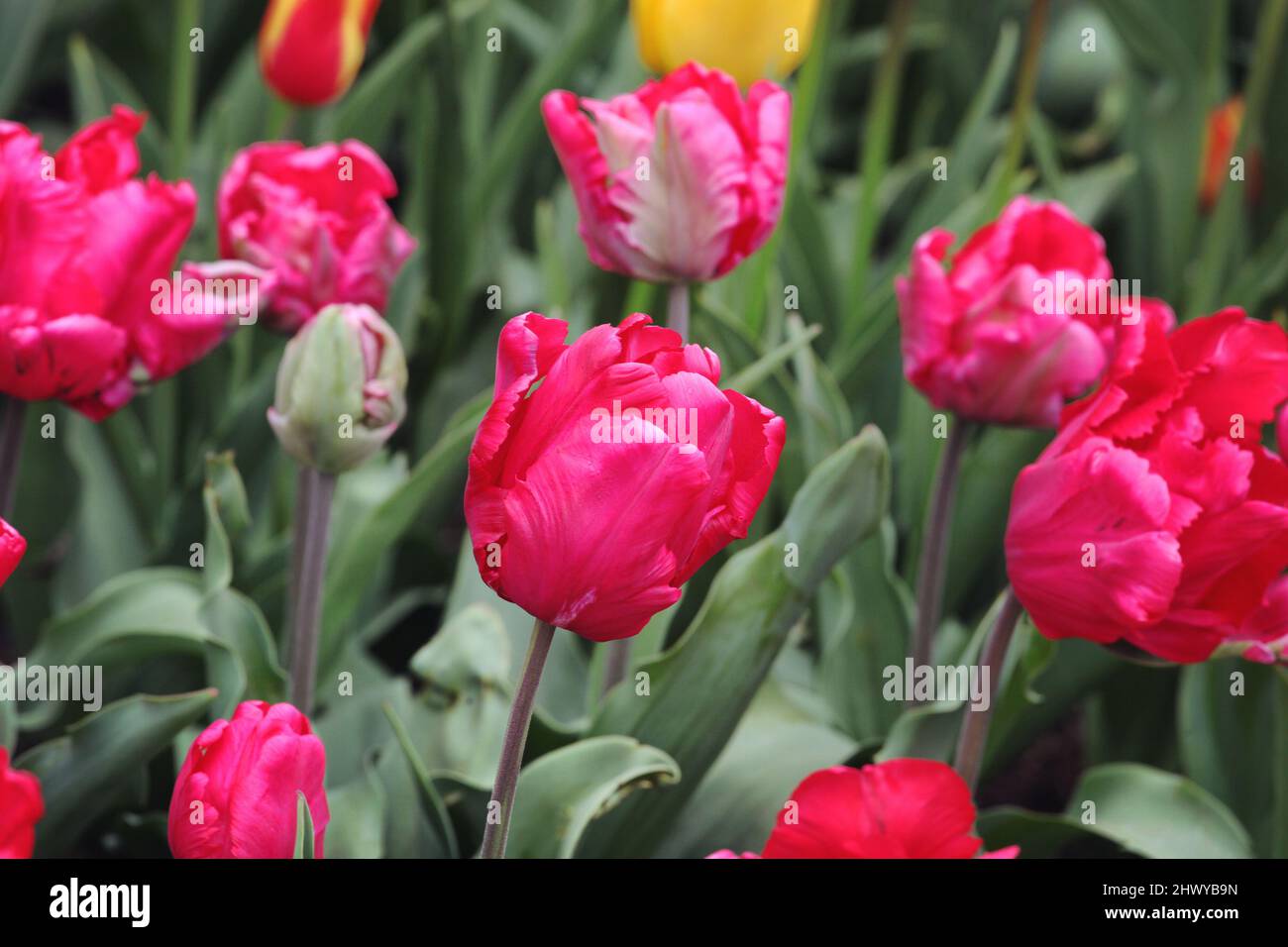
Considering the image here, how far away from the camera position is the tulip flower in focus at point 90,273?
0.62m

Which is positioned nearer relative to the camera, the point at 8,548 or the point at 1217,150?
the point at 8,548

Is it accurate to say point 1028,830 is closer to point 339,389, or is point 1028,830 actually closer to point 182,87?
point 339,389

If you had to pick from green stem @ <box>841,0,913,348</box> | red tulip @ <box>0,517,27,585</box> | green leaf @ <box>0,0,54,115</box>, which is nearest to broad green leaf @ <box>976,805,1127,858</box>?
green stem @ <box>841,0,913,348</box>

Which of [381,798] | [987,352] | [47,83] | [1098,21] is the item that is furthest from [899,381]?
[47,83]

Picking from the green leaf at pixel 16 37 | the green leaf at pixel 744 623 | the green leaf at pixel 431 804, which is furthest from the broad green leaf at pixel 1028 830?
the green leaf at pixel 16 37

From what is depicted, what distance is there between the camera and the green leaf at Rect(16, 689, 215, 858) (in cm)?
68

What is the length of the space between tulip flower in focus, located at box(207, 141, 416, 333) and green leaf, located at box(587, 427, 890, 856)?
10.4 inches

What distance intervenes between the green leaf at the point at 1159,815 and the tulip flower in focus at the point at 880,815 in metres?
0.29

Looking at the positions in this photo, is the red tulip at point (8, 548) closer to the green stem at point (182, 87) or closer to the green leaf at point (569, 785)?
the green leaf at point (569, 785)

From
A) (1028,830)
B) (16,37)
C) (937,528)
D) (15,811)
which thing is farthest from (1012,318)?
(16,37)

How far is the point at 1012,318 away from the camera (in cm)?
71

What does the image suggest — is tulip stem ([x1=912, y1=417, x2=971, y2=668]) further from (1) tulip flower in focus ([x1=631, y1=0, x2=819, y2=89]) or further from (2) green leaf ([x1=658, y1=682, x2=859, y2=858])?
(1) tulip flower in focus ([x1=631, y1=0, x2=819, y2=89])

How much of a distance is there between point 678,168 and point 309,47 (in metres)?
0.43
